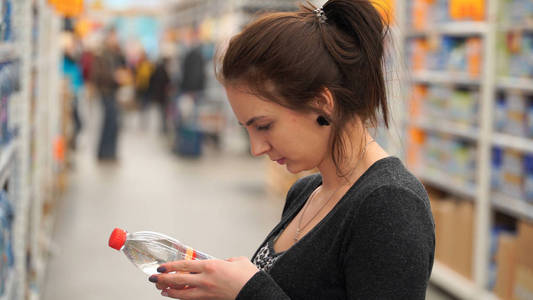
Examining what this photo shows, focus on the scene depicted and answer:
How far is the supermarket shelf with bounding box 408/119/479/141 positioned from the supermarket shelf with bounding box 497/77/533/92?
1.44ft

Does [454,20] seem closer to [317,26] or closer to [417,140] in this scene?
[417,140]

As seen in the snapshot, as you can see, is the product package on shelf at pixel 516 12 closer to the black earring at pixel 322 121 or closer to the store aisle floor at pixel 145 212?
the store aisle floor at pixel 145 212

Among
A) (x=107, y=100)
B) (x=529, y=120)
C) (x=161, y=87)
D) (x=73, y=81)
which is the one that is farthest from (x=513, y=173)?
(x=161, y=87)

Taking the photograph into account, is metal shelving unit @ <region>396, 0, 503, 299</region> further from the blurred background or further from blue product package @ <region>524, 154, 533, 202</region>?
blue product package @ <region>524, 154, 533, 202</region>

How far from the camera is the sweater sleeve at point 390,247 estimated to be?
49.9 inches

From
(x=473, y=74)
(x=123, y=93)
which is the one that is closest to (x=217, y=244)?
(x=473, y=74)

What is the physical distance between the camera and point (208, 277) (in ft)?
4.51

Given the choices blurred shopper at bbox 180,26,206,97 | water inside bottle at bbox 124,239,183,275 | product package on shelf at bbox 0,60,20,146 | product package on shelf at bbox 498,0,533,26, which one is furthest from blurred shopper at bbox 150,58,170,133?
water inside bottle at bbox 124,239,183,275

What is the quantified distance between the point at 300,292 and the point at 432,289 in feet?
12.3

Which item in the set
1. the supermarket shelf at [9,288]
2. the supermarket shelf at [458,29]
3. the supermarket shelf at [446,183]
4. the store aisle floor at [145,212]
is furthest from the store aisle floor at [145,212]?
the supermarket shelf at [9,288]

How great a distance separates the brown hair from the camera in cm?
A: 137

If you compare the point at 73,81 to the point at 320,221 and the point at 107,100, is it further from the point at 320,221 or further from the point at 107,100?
the point at 320,221

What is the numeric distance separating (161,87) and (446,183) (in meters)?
10.6

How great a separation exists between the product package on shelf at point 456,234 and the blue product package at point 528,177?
0.60 meters
